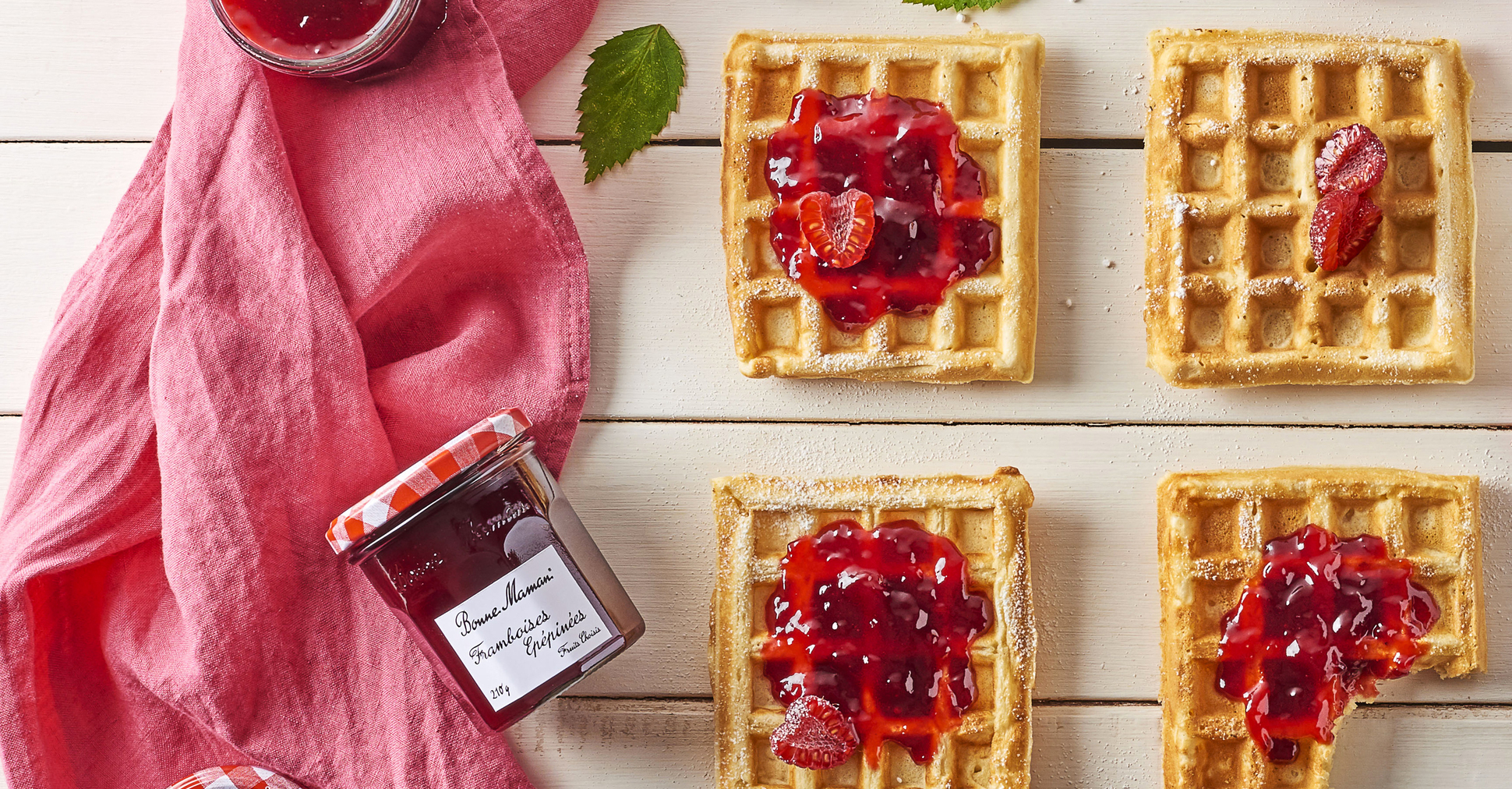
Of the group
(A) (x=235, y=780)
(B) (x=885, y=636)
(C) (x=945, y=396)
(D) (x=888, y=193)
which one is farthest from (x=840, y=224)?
(A) (x=235, y=780)

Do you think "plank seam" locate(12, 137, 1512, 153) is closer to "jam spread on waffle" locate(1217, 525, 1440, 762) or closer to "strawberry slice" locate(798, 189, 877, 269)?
"strawberry slice" locate(798, 189, 877, 269)

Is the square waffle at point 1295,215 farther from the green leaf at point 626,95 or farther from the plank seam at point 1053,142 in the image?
the green leaf at point 626,95

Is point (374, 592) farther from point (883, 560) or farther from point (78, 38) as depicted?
point (78, 38)

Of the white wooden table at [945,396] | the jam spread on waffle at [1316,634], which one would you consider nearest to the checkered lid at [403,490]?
the white wooden table at [945,396]

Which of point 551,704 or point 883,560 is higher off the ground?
point 883,560

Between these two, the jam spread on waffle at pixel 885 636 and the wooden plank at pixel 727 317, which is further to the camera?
the wooden plank at pixel 727 317

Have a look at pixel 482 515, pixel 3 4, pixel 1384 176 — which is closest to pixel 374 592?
pixel 482 515

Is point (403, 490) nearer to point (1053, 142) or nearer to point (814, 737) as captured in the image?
point (814, 737)
